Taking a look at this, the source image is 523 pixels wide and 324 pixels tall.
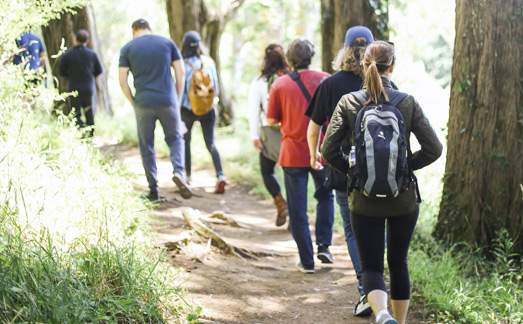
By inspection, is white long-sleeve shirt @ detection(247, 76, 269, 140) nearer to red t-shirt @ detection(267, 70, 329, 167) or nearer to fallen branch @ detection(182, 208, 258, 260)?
red t-shirt @ detection(267, 70, 329, 167)

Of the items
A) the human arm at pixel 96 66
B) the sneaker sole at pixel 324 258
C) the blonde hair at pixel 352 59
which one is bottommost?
the sneaker sole at pixel 324 258

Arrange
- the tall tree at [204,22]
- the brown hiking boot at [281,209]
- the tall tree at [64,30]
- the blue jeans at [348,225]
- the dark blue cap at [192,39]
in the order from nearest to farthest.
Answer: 1. the blue jeans at [348,225]
2. the brown hiking boot at [281,209]
3. the dark blue cap at [192,39]
4. the tall tree at [64,30]
5. the tall tree at [204,22]

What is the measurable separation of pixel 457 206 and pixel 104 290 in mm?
3889

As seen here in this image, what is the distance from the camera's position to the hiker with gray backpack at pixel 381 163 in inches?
136

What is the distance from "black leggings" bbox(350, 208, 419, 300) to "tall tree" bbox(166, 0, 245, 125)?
1062 cm

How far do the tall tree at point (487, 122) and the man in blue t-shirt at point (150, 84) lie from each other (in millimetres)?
3420

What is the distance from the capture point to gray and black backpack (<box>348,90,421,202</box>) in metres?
3.44

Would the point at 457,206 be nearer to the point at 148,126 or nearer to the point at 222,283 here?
the point at 222,283

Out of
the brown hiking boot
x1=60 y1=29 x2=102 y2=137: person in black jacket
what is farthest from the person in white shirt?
x1=60 y1=29 x2=102 y2=137: person in black jacket

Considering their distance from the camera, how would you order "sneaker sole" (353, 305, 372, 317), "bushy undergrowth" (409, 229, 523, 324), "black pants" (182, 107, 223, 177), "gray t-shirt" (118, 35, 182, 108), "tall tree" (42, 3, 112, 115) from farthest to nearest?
1. "tall tree" (42, 3, 112, 115)
2. "black pants" (182, 107, 223, 177)
3. "gray t-shirt" (118, 35, 182, 108)
4. "sneaker sole" (353, 305, 372, 317)
5. "bushy undergrowth" (409, 229, 523, 324)

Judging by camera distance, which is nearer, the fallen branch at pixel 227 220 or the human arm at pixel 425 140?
the human arm at pixel 425 140

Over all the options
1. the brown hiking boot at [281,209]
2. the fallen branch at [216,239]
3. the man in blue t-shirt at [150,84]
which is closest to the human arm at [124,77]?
the man in blue t-shirt at [150,84]

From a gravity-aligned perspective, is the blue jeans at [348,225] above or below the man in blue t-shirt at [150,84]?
below

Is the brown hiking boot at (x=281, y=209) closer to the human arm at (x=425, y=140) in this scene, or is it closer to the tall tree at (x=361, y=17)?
the tall tree at (x=361, y=17)
